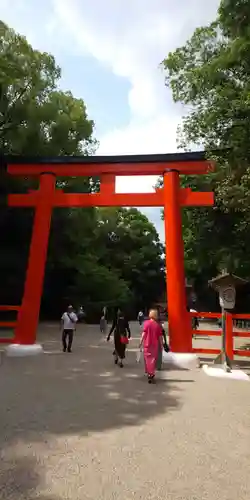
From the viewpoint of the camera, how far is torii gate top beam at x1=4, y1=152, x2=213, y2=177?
44.6ft

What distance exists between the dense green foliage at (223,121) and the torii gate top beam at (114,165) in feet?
2.18

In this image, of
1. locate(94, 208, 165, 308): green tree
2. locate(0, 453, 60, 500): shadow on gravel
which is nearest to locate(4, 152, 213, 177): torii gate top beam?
locate(0, 453, 60, 500): shadow on gravel

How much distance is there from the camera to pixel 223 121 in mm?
13648

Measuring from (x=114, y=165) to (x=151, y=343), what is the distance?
692 centimetres

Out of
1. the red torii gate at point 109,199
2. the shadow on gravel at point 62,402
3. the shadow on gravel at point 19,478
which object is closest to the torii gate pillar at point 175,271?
the red torii gate at point 109,199

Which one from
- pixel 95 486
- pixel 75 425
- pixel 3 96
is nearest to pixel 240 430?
pixel 75 425

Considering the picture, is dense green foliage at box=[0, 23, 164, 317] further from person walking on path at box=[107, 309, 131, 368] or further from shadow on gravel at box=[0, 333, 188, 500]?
shadow on gravel at box=[0, 333, 188, 500]

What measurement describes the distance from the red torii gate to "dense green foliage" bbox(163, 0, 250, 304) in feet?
3.01

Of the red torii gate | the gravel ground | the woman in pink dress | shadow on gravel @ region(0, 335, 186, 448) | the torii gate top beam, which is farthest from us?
the torii gate top beam

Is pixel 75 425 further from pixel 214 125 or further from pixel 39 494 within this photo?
pixel 214 125

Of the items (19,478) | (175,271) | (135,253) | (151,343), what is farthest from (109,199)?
(135,253)

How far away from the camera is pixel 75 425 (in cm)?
558

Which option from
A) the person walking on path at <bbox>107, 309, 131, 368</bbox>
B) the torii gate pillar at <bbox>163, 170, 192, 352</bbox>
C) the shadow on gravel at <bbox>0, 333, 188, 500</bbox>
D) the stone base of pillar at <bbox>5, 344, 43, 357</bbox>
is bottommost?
the shadow on gravel at <bbox>0, 333, 188, 500</bbox>

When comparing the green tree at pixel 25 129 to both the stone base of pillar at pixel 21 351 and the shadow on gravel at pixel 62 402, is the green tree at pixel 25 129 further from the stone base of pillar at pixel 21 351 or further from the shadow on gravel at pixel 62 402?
the shadow on gravel at pixel 62 402
